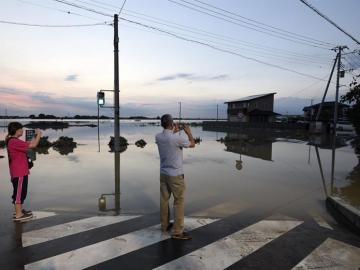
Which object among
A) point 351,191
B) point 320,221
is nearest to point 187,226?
point 320,221

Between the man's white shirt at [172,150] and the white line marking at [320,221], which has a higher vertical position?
the man's white shirt at [172,150]

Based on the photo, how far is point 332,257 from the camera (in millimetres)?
4219

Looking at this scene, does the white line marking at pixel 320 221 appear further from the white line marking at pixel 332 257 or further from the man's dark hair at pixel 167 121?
the man's dark hair at pixel 167 121

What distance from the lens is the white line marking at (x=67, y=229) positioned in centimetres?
474

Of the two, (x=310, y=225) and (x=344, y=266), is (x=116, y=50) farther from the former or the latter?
(x=344, y=266)

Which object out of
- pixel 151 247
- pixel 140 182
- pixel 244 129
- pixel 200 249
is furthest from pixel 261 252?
pixel 244 129

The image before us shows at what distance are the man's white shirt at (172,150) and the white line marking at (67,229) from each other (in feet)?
5.57

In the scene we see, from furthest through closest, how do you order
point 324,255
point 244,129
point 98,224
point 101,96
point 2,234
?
point 244,129, point 101,96, point 98,224, point 2,234, point 324,255

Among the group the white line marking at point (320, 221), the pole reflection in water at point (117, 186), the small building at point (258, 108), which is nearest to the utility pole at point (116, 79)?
the pole reflection in water at point (117, 186)

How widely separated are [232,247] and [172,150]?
5.55 feet

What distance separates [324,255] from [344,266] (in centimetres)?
36

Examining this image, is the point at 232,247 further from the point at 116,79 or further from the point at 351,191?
the point at 116,79

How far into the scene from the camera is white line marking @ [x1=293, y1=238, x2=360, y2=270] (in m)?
3.95

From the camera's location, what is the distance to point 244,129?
47.3 metres
